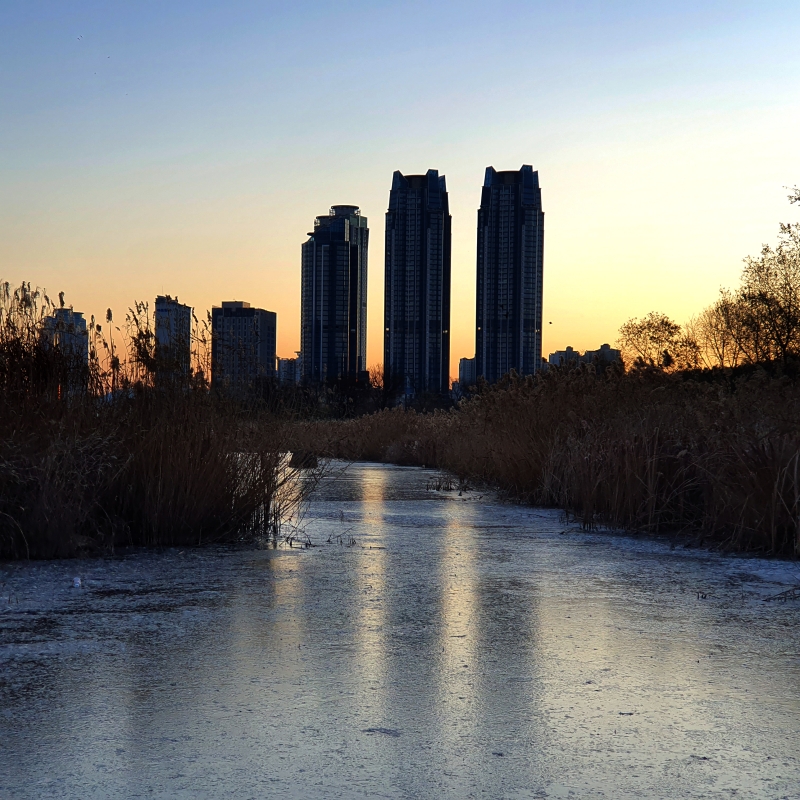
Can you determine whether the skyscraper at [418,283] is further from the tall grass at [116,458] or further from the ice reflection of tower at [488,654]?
the ice reflection of tower at [488,654]

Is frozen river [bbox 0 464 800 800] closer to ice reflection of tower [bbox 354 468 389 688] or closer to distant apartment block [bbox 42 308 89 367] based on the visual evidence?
ice reflection of tower [bbox 354 468 389 688]

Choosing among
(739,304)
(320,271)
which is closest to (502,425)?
(739,304)

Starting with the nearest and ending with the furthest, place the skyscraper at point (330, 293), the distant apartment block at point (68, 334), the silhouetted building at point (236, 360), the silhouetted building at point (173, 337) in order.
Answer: the distant apartment block at point (68, 334), the silhouetted building at point (173, 337), the silhouetted building at point (236, 360), the skyscraper at point (330, 293)

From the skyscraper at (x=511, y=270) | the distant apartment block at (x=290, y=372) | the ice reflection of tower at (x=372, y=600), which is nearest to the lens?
the ice reflection of tower at (x=372, y=600)

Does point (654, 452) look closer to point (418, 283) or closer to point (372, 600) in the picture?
point (372, 600)

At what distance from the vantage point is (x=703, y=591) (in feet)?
19.0

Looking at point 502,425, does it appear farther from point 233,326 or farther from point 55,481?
point 55,481

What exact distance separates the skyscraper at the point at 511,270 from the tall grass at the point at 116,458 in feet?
330

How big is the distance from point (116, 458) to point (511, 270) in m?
108

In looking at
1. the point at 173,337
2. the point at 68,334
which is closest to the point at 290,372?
the point at 173,337

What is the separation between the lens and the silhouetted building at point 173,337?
8297 millimetres

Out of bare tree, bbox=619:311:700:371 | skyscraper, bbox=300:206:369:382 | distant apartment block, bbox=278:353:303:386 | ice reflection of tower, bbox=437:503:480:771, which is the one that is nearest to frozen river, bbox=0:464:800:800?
ice reflection of tower, bbox=437:503:480:771

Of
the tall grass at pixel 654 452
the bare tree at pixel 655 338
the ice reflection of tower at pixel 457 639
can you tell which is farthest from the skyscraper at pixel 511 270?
the ice reflection of tower at pixel 457 639

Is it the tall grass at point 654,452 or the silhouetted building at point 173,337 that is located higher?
the silhouetted building at point 173,337
